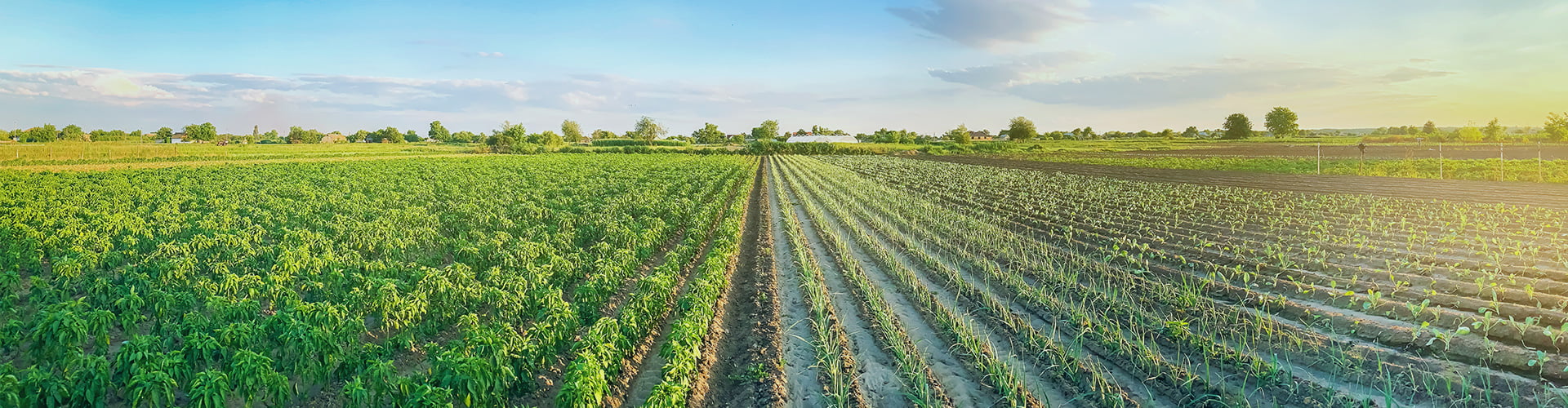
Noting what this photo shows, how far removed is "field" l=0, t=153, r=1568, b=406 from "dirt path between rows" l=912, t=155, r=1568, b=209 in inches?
198

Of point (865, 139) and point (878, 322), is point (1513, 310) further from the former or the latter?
point (865, 139)

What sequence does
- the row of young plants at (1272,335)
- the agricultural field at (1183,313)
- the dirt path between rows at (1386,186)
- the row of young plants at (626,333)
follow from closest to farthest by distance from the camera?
the row of young plants at (626,333), the row of young plants at (1272,335), the agricultural field at (1183,313), the dirt path between rows at (1386,186)

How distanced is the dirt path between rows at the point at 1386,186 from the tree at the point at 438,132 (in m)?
147

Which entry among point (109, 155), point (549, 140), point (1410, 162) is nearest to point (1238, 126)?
point (1410, 162)

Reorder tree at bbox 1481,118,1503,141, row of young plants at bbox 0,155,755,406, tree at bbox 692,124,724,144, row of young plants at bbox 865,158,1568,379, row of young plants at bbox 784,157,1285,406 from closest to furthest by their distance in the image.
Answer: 1. row of young plants at bbox 0,155,755,406
2. row of young plants at bbox 784,157,1285,406
3. row of young plants at bbox 865,158,1568,379
4. tree at bbox 1481,118,1503,141
5. tree at bbox 692,124,724,144

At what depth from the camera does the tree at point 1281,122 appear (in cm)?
10362

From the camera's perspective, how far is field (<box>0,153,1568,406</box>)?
19.7 feet

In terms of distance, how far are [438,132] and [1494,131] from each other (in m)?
175

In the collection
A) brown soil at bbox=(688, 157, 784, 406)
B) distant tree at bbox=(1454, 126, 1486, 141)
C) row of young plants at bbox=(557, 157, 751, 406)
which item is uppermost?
distant tree at bbox=(1454, 126, 1486, 141)

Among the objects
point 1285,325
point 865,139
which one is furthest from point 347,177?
point 865,139

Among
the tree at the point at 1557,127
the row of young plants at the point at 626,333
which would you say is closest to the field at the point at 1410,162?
the tree at the point at 1557,127

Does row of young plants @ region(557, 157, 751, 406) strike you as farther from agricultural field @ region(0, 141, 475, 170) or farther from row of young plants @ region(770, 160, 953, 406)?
agricultural field @ region(0, 141, 475, 170)

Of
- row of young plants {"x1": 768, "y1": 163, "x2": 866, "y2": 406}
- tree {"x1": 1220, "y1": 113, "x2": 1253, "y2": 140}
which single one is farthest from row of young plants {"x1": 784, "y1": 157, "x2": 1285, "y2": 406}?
tree {"x1": 1220, "y1": 113, "x2": 1253, "y2": 140}

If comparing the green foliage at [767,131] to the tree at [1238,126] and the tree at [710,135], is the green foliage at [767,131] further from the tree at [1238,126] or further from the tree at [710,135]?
the tree at [1238,126]
